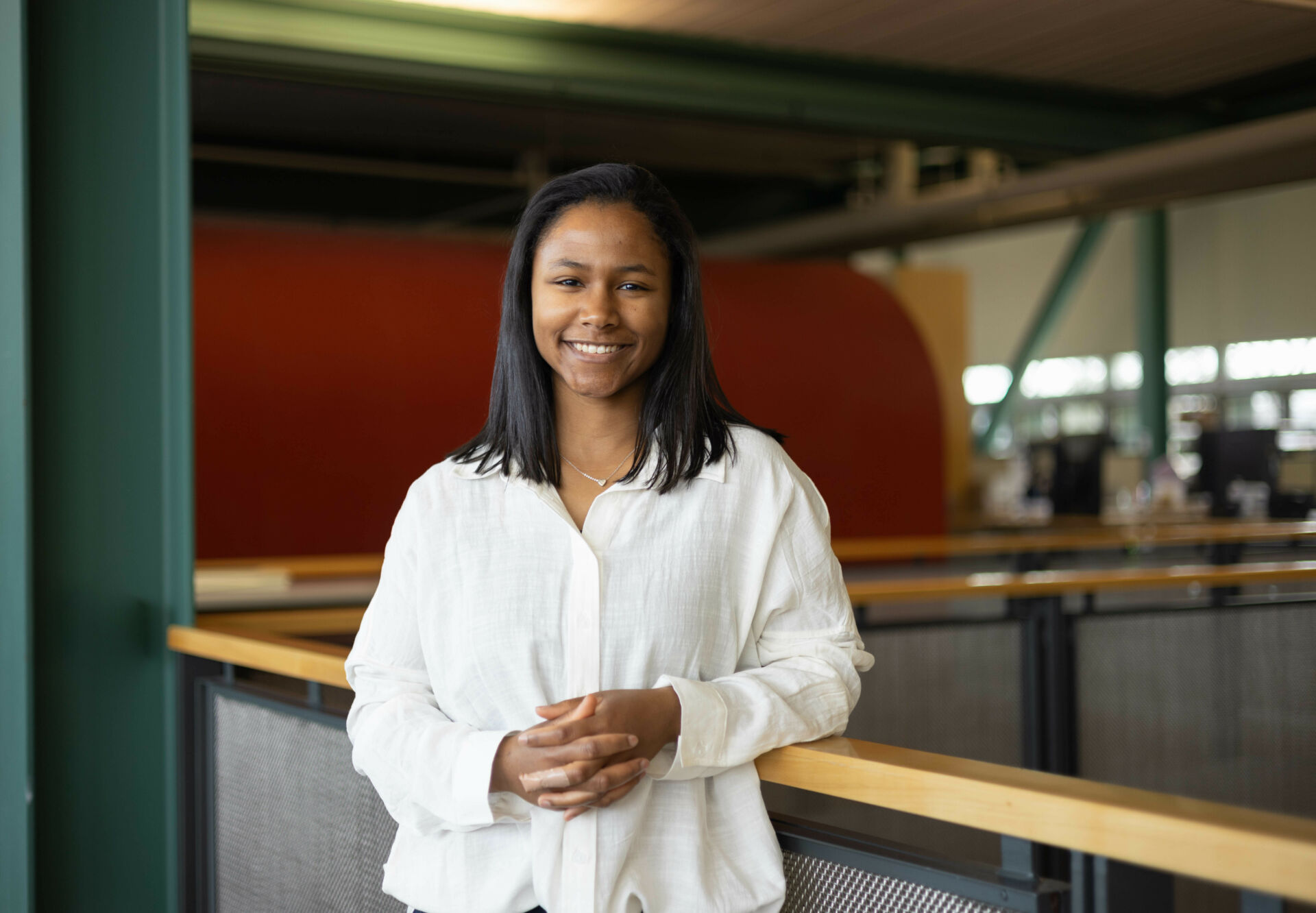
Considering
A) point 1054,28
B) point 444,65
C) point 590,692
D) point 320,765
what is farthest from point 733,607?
point 444,65

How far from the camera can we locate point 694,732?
121 cm

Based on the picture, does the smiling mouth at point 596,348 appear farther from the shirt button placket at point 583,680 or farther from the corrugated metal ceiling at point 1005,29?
the corrugated metal ceiling at point 1005,29

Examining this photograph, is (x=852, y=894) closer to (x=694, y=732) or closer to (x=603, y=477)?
(x=694, y=732)

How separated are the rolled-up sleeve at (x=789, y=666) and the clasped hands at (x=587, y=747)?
0.04 metres

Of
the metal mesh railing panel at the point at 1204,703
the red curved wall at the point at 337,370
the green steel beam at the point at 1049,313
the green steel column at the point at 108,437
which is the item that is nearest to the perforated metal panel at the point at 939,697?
the metal mesh railing panel at the point at 1204,703

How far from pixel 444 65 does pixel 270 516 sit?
2192mm

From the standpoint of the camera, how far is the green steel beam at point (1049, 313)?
1496cm

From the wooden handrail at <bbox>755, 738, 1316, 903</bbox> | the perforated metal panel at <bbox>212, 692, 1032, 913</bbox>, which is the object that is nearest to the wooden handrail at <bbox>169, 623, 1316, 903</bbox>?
the wooden handrail at <bbox>755, 738, 1316, 903</bbox>

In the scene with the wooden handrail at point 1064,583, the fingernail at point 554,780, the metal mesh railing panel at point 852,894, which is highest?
the fingernail at point 554,780

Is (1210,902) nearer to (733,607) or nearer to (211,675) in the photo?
(733,607)

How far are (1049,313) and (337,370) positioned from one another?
11.3 meters

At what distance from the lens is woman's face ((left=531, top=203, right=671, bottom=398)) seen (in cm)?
128

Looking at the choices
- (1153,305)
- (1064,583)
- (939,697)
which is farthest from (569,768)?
(1153,305)

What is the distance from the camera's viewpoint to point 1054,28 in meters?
4.73
